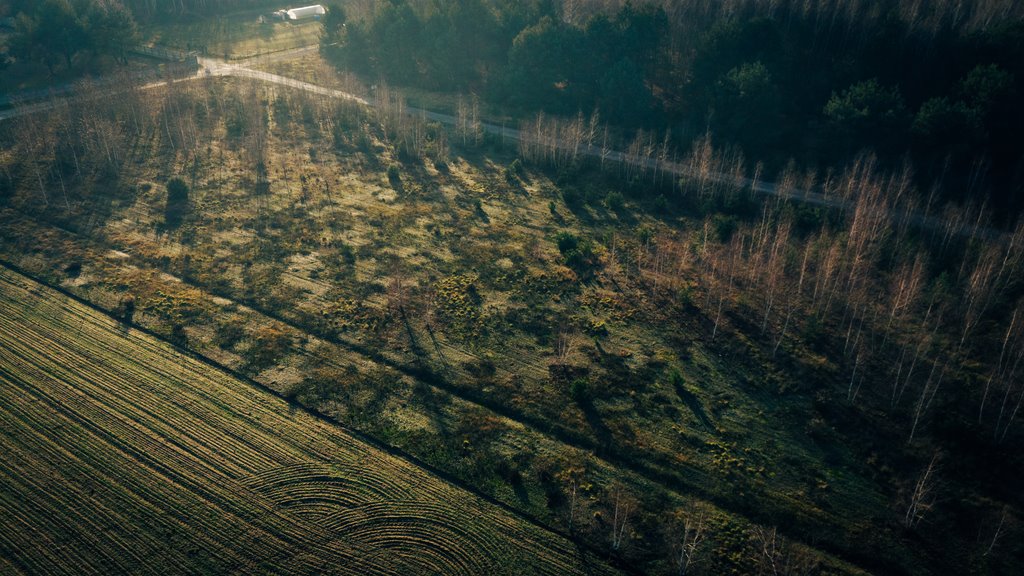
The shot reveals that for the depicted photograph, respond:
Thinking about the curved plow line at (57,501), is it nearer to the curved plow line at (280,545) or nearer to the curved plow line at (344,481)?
the curved plow line at (280,545)

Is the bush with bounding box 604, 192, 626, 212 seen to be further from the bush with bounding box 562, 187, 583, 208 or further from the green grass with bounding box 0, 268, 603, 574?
the green grass with bounding box 0, 268, 603, 574

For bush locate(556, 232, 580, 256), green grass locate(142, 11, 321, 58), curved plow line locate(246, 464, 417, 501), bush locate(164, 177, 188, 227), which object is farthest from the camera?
green grass locate(142, 11, 321, 58)

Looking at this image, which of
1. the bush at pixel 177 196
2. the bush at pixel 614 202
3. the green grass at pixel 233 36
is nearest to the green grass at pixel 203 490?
the bush at pixel 177 196

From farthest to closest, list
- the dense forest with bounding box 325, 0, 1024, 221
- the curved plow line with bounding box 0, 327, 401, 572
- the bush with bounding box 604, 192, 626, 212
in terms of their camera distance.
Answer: the bush with bounding box 604, 192, 626, 212 < the dense forest with bounding box 325, 0, 1024, 221 < the curved plow line with bounding box 0, 327, 401, 572

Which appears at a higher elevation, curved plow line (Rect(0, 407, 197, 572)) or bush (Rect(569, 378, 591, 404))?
bush (Rect(569, 378, 591, 404))

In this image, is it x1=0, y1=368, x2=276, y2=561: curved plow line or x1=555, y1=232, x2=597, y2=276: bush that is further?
x1=555, y1=232, x2=597, y2=276: bush

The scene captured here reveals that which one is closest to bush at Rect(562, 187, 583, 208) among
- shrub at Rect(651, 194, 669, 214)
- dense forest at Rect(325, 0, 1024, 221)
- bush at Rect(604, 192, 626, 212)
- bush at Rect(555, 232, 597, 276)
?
bush at Rect(604, 192, 626, 212)
